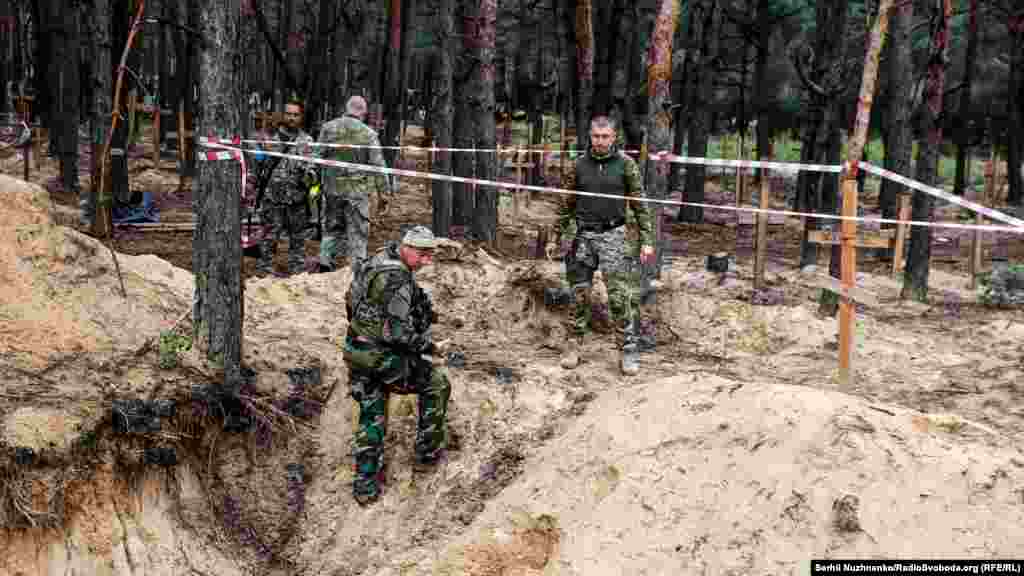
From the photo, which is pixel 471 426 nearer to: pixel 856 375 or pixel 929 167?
pixel 856 375

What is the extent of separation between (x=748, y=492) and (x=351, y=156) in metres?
6.61

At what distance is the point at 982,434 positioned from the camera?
6012 mm

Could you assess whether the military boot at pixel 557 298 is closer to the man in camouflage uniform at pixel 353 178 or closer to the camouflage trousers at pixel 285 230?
the man in camouflage uniform at pixel 353 178

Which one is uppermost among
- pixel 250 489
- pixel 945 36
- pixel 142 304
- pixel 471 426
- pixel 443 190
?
pixel 945 36

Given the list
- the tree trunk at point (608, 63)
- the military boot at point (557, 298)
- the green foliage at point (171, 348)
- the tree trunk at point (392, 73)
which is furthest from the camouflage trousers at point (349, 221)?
the tree trunk at point (608, 63)

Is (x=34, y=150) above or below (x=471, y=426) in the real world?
above

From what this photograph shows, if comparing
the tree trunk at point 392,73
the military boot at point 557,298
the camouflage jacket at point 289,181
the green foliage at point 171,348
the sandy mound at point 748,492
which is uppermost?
the tree trunk at point 392,73

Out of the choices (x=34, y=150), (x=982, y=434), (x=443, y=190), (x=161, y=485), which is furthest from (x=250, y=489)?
(x=34, y=150)

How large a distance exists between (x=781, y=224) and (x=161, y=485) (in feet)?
60.3

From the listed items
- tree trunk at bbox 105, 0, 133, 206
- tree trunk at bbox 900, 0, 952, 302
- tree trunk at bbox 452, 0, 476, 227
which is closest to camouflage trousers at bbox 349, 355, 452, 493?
tree trunk at bbox 452, 0, 476, 227

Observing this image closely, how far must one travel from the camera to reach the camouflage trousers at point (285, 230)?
1166 centimetres

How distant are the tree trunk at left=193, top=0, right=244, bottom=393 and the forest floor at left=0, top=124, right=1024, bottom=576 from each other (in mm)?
603

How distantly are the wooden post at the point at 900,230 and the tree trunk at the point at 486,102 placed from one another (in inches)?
245

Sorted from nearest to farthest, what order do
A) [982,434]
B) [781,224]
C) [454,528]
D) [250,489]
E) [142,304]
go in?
[982,434] → [454,528] → [250,489] → [142,304] → [781,224]
